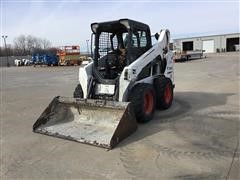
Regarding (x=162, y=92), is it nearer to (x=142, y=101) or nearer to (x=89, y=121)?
(x=142, y=101)

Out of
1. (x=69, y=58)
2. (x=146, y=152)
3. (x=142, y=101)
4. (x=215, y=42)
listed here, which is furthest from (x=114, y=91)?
(x=215, y=42)

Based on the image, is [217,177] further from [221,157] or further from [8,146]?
[8,146]

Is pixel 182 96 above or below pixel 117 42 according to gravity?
below

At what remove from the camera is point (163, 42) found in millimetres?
7156

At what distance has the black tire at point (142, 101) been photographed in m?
5.42

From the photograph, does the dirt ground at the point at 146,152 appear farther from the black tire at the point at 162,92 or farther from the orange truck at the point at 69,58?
the orange truck at the point at 69,58

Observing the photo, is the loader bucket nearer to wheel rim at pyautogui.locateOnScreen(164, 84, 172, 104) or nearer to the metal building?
wheel rim at pyautogui.locateOnScreen(164, 84, 172, 104)

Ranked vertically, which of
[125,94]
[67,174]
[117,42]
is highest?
[117,42]

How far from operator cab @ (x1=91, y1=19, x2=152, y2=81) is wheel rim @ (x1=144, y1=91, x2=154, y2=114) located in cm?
81

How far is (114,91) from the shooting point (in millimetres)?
5711

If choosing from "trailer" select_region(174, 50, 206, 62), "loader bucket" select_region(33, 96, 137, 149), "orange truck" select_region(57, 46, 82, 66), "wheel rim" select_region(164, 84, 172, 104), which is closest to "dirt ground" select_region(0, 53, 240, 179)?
"loader bucket" select_region(33, 96, 137, 149)

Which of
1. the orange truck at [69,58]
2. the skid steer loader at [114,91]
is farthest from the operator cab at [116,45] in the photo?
the orange truck at [69,58]

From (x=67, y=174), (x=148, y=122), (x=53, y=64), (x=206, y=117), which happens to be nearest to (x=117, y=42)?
(x=148, y=122)

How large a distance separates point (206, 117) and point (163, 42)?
7.54 ft
